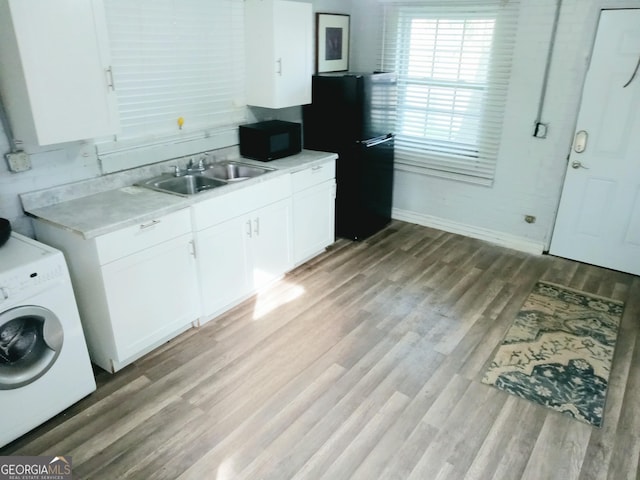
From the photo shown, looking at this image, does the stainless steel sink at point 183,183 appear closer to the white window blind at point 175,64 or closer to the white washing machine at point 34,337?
the white window blind at point 175,64

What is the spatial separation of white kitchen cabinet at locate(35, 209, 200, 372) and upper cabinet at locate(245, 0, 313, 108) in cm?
143

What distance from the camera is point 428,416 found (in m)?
2.41

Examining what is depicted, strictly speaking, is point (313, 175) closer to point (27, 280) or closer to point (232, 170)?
point (232, 170)

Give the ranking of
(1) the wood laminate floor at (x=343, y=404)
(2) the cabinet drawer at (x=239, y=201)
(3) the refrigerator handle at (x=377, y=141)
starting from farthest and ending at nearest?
(3) the refrigerator handle at (x=377, y=141) < (2) the cabinet drawer at (x=239, y=201) < (1) the wood laminate floor at (x=343, y=404)

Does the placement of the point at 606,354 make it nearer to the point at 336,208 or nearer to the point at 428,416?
the point at 428,416

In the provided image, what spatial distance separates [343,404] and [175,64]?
2.51m

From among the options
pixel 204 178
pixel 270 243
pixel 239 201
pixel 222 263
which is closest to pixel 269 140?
pixel 204 178

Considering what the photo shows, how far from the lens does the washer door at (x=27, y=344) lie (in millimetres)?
2098

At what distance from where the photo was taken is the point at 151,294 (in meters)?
2.72

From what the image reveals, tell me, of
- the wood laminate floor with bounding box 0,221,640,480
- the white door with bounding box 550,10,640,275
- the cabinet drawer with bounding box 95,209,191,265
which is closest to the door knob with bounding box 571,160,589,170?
the white door with bounding box 550,10,640,275

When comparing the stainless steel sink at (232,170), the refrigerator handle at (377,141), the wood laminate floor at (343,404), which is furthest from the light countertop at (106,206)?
the refrigerator handle at (377,141)

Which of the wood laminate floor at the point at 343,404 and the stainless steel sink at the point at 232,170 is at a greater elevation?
the stainless steel sink at the point at 232,170

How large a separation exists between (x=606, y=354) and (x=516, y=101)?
2.25 meters

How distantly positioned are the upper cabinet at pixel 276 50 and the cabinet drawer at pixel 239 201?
74 cm
